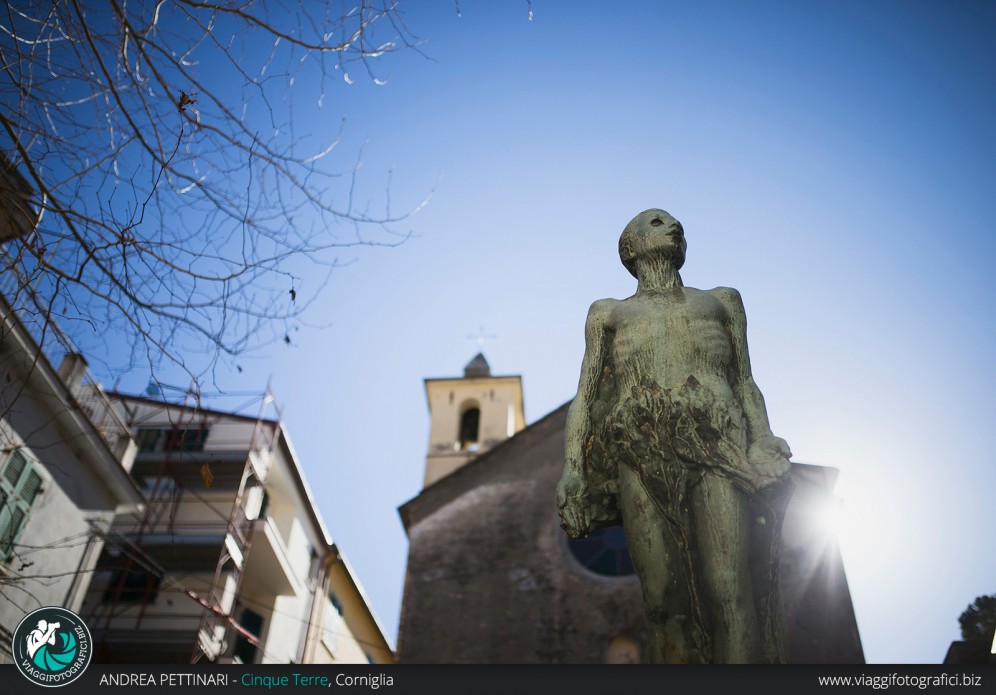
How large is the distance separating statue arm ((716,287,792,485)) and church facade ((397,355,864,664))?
414 inches

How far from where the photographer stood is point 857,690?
280cm

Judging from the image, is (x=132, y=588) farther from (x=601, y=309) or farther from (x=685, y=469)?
(x=685, y=469)

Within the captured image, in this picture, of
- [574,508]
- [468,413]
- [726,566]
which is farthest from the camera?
[468,413]

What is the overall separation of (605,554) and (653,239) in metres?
12.1

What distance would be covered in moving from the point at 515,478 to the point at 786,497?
543 inches

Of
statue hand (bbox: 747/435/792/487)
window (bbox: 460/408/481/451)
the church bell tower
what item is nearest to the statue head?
statue hand (bbox: 747/435/792/487)

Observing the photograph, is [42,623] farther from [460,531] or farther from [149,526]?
[149,526]

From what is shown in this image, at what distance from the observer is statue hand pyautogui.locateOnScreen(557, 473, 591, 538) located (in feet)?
12.3

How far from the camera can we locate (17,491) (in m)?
11.6

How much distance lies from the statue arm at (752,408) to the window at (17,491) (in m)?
9.95

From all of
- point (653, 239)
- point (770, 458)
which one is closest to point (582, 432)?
point (770, 458)

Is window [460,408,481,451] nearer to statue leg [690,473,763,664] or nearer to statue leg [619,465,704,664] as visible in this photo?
statue leg [619,465,704,664]

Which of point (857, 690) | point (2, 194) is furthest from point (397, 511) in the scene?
point (857, 690)

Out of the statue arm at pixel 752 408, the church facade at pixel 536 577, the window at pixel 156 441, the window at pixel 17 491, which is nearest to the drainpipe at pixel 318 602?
the window at pixel 156 441
